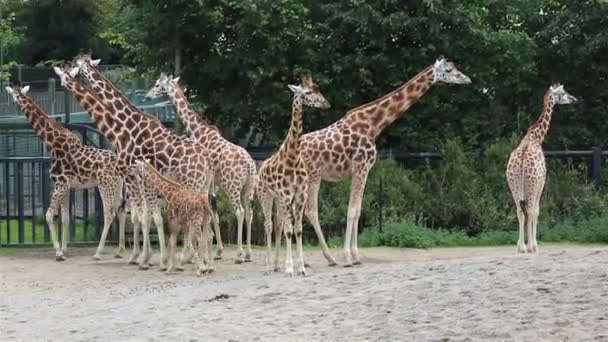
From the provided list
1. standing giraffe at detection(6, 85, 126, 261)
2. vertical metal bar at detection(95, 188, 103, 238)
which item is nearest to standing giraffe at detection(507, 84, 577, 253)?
standing giraffe at detection(6, 85, 126, 261)

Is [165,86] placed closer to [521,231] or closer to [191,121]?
→ [191,121]

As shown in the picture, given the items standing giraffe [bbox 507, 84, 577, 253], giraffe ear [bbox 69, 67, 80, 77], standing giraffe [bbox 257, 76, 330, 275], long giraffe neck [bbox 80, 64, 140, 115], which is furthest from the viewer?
giraffe ear [bbox 69, 67, 80, 77]

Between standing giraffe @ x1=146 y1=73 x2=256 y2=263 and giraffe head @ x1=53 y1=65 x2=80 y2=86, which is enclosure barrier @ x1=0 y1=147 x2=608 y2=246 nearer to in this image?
giraffe head @ x1=53 y1=65 x2=80 y2=86

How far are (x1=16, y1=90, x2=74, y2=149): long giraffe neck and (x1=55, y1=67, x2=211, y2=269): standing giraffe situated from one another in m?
0.88

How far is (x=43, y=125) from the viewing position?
49.1 ft

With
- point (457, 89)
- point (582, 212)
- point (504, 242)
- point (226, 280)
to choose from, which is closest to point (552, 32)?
point (457, 89)

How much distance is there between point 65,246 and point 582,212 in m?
9.05

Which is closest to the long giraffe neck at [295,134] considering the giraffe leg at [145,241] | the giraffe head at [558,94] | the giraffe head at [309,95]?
the giraffe head at [309,95]

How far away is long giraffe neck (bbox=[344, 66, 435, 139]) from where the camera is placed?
13.6 meters

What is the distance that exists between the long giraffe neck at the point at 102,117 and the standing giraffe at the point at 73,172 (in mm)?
636

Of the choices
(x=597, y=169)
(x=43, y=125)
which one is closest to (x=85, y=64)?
(x=43, y=125)

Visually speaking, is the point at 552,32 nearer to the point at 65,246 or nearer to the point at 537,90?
the point at 537,90

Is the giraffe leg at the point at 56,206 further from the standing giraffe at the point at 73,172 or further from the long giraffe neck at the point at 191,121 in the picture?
the long giraffe neck at the point at 191,121

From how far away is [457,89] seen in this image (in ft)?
65.7
